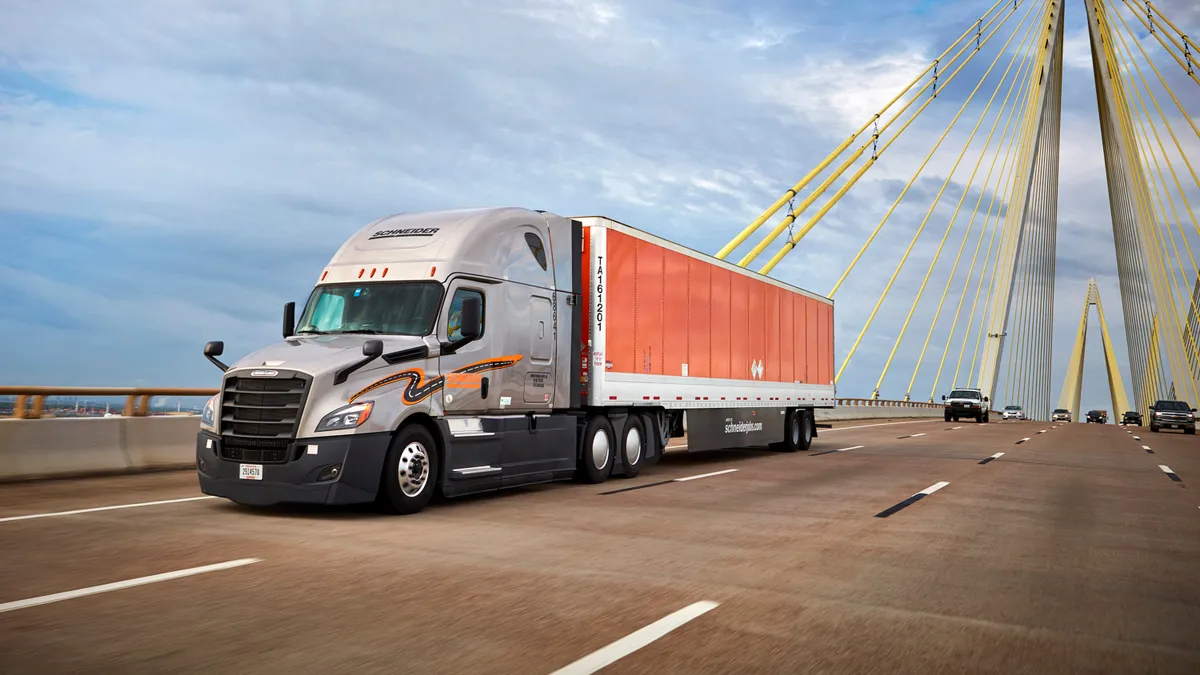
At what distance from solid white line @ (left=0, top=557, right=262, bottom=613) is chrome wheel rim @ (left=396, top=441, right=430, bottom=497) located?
2842 mm

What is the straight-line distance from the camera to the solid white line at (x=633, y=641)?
4.56 meters

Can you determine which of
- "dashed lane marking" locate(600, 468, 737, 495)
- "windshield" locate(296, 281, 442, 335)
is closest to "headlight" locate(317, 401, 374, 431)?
"windshield" locate(296, 281, 442, 335)

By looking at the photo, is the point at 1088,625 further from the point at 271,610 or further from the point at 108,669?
the point at 108,669

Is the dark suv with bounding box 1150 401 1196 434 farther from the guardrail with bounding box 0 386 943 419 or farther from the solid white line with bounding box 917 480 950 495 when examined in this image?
the guardrail with bounding box 0 386 943 419

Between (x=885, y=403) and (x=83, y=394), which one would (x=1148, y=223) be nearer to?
(x=885, y=403)

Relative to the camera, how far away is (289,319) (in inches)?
464

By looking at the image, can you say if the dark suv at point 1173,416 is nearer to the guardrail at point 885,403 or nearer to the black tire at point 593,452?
the guardrail at point 885,403

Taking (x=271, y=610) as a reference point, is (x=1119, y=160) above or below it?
above

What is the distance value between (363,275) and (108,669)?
734 centimetres

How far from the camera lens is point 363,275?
11.4 metres

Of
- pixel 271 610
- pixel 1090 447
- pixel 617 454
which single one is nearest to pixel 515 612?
pixel 271 610

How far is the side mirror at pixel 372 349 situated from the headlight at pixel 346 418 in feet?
1.64

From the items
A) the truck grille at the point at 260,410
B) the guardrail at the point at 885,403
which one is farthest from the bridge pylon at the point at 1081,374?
the truck grille at the point at 260,410

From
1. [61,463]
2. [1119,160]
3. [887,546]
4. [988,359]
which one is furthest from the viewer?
[988,359]
